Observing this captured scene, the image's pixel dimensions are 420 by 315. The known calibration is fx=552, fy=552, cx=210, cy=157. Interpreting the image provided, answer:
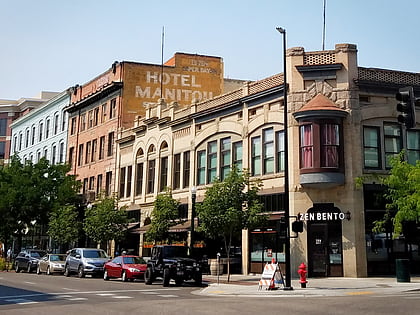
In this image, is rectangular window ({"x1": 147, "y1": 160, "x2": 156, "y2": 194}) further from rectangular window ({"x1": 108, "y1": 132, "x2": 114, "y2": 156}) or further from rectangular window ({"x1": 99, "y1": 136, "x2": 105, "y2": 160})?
rectangular window ({"x1": 99, "y1": 136, "x2": 105, "y2": 160})

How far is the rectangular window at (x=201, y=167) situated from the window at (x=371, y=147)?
38.0 feet

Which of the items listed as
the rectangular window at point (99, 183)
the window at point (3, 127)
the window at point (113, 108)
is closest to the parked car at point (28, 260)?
the rectangular window at point (99, 183)

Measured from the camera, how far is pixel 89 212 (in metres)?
41.7

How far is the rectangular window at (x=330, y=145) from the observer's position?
95.3 feet

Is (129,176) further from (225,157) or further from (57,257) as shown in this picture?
(225,157)

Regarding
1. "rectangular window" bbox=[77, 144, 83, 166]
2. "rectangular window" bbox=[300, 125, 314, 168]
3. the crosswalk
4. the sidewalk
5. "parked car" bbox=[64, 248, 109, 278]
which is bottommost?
the crosswalk

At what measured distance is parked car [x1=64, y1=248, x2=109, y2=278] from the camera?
31.7 metres

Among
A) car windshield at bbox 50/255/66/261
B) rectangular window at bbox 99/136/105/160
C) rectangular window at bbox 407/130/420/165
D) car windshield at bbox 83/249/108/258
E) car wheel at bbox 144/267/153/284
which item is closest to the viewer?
car wheel at bbox 144/267/153/284

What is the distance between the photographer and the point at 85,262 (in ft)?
105

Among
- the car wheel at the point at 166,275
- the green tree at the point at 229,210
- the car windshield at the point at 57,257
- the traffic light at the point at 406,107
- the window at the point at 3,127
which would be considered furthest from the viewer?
the window at the point at 3,127

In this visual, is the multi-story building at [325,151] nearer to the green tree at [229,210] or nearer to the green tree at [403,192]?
the green tree at [403,192]

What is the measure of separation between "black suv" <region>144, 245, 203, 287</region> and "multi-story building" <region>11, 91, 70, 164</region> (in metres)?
33.4

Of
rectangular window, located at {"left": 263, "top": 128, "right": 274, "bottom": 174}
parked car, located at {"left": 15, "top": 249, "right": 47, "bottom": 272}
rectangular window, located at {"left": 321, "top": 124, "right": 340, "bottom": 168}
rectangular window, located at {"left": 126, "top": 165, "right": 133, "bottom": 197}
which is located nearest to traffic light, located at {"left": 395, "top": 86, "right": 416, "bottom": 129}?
rectangular window, located at {"left": 321, "top": 124, "right": 340, "bottom": 168}

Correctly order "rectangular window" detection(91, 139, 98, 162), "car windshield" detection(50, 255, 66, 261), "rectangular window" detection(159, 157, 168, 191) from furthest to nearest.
Answer: 1. "rectangular window" detection(91, 139, 98, 162)
2. "rectangular window" detection(159, 157, 168, 191)
3. "car windshield" detection(50, 255, 66, 261)
